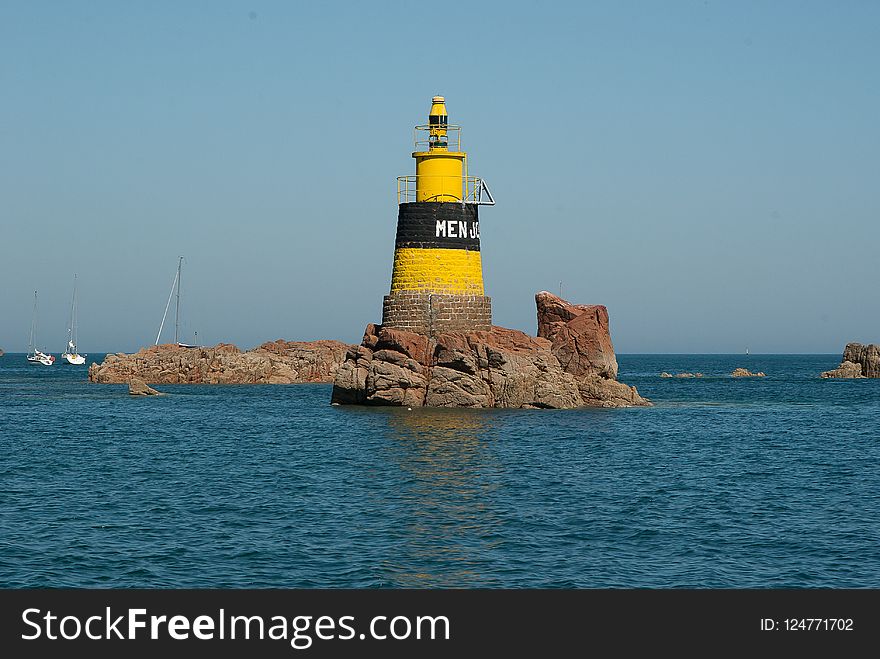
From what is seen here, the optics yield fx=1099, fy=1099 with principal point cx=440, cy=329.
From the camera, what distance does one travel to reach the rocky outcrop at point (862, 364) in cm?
13025

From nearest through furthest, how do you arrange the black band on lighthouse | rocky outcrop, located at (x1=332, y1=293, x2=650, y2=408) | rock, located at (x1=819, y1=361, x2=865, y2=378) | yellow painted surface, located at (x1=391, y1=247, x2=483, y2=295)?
rocky outcrop, located at (x1=332, y1=293, x2=650, y2=408) < the black band on lighthouse < yellow painted surface, located at (x1=391, y1=247, x2=483, y2=295) < rock, located at (x1=819, y1=361, x2=865, y2=378)

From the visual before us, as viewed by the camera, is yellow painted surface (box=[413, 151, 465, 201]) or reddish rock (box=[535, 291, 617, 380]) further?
reddish rock (box=[535, 291, 617, 380])

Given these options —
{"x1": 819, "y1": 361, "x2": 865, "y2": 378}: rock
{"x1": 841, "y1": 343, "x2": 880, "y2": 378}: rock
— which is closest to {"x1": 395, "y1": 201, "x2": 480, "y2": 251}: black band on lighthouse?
{"x1": 819, "y1": 361, "x2": 865, "y2": 378}: rock

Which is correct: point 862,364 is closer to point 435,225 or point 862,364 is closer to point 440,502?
point 435,225

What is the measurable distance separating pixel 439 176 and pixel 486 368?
34.5ft

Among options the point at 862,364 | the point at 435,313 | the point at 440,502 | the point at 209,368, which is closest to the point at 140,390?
the point at 209,368

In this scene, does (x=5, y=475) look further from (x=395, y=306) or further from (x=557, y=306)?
(x=557, y=306)

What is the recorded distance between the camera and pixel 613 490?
32.8 metres

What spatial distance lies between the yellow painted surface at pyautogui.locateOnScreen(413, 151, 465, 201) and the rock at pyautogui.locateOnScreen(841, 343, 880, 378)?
291 feet

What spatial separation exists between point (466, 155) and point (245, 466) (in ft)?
86.2

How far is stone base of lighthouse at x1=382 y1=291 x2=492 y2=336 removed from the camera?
2285 inches

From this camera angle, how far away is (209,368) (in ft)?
346

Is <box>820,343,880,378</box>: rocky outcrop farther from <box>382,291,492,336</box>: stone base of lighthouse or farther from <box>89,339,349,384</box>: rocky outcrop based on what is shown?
<box>382,291,492,336</box>: stone base of lighthouse
